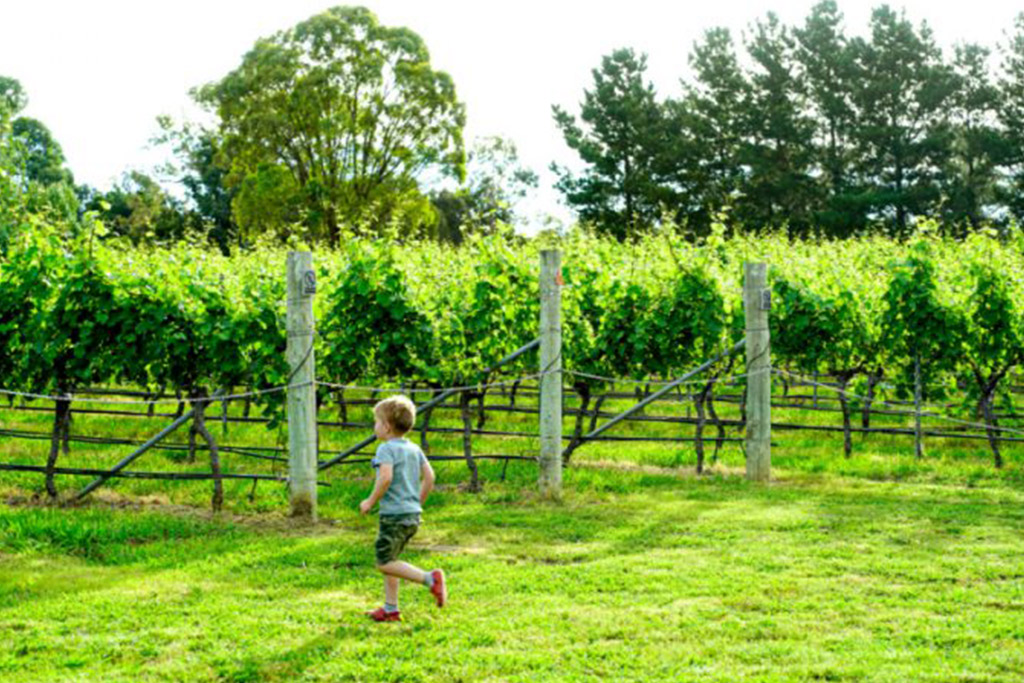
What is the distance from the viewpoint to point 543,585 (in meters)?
6.59

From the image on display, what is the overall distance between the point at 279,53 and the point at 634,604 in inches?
1195

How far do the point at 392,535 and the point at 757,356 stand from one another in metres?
5.66

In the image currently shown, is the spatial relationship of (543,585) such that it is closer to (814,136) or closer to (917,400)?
(917,400)

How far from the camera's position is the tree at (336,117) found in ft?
110

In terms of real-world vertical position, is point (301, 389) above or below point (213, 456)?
above

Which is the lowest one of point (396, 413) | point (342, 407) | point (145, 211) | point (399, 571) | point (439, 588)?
point (439, 588)

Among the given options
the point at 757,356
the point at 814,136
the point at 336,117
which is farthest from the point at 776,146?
the point at 757,356

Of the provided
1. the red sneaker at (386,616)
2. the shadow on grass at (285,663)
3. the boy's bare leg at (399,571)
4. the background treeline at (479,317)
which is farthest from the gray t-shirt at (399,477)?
the background treeline at (479,317)

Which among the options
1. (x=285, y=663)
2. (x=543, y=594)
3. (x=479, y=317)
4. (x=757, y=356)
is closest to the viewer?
(x=285, y=663)

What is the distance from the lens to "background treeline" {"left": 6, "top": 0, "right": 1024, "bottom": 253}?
3366 centimetres

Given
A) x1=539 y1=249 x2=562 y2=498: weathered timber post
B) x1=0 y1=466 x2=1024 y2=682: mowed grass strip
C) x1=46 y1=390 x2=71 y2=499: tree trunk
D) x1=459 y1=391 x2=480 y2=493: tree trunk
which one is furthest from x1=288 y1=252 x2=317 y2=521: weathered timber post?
x1=46 y1=390 x2=71 y2=499: tree trunk

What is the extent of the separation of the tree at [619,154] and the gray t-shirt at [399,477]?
102ft

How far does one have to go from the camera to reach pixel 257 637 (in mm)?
5547

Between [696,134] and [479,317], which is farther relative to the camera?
[696,134]
